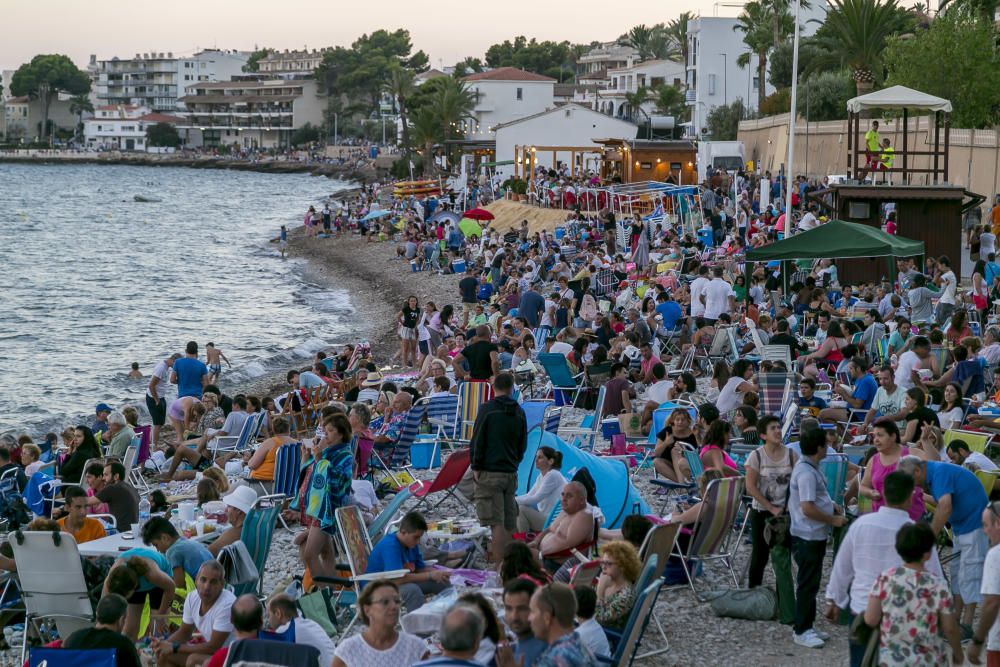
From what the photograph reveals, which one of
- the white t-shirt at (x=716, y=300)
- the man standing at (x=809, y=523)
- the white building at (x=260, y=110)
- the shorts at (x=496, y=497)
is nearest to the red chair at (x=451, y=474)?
the shorts at (x=496, y=497)

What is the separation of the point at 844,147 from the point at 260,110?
159853 mm

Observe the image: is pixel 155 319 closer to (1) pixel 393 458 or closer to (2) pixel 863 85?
(2) pixel 863 85

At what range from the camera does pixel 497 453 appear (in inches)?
330

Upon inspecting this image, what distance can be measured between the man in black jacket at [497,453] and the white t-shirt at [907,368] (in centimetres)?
520

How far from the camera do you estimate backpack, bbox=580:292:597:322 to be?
63.5ft

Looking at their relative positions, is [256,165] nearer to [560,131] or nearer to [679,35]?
[679,35]

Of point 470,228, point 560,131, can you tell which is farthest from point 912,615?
point 560,131

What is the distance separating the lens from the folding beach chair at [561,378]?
47.5 ft

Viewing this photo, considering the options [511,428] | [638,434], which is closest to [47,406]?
[638,434]

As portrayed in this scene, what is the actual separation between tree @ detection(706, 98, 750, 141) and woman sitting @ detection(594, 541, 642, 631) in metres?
60.9

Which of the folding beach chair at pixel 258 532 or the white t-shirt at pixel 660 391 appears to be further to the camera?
the white t-shirt at pixel 660 391

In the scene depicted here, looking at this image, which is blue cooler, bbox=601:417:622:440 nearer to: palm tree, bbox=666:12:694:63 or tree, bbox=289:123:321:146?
palm tree, bbox=666:12:694:63

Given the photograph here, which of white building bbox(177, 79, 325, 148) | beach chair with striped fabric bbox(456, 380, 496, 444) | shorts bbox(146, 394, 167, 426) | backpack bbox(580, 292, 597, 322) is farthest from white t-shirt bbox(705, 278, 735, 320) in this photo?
white building bbox(177, 79, 325, 148)

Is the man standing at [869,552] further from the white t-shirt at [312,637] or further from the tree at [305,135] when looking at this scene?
the tree at [305,135]
